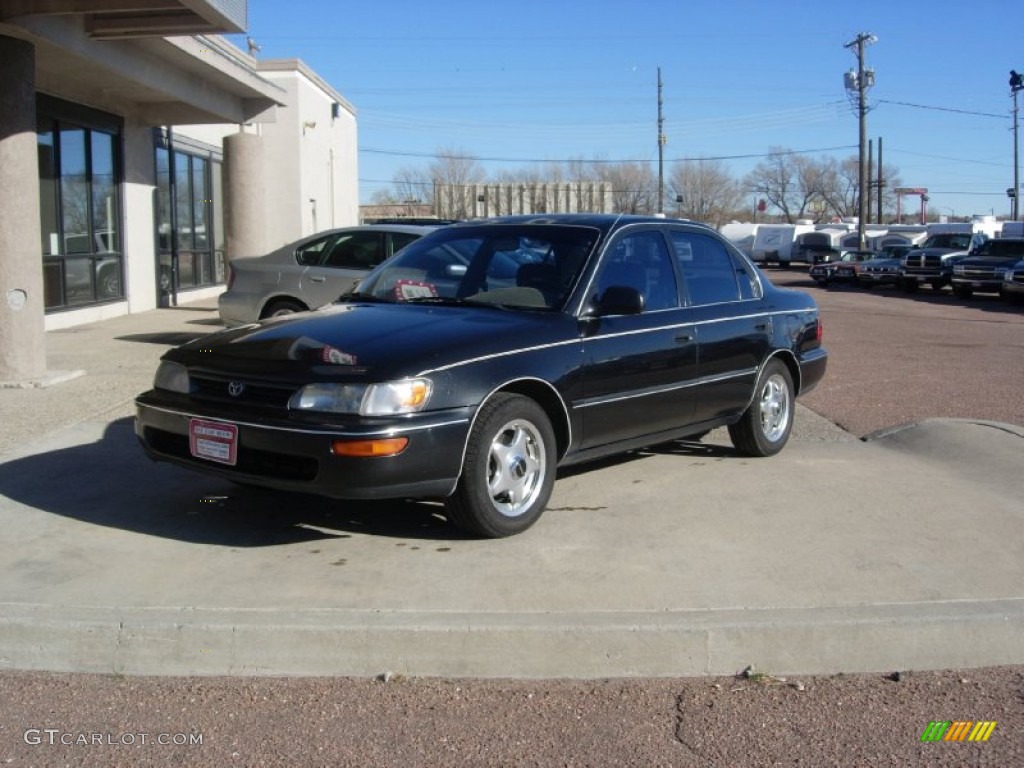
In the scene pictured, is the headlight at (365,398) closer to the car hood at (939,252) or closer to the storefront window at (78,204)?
the storefront window at (78,204)

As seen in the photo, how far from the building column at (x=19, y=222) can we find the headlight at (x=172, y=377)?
482 centimetres

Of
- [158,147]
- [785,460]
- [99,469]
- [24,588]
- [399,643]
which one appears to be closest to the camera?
[399,643]

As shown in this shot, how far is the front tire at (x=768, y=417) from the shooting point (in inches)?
277

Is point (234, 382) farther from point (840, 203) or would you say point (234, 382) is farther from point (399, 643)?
point (840, 203)

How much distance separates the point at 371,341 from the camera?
4.91 metres

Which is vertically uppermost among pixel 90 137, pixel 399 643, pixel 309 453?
pixel 90 137

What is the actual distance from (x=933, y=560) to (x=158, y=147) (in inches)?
691

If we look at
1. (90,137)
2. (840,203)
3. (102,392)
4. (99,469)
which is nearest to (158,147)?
(90,137)

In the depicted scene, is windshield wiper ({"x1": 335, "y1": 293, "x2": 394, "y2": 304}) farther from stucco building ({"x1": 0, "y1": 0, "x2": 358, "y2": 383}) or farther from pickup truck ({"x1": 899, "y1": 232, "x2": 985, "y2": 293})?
pickup truck ({"x1": 899, "y1": 232, "x2": 985, "y2": 293})

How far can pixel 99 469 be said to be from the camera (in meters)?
6.51

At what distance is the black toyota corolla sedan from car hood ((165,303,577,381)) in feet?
0.04

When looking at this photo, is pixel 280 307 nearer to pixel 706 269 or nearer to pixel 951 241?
pixel 706 269

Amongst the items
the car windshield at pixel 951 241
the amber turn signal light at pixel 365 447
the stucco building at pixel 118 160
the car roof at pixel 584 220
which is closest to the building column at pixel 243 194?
the stucco building at pixel 118 160

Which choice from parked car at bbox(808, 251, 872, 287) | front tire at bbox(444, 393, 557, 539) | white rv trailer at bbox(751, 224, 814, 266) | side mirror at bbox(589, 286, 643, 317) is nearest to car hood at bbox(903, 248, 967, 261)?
parked car at bbox(808, 251, 872, 287)
